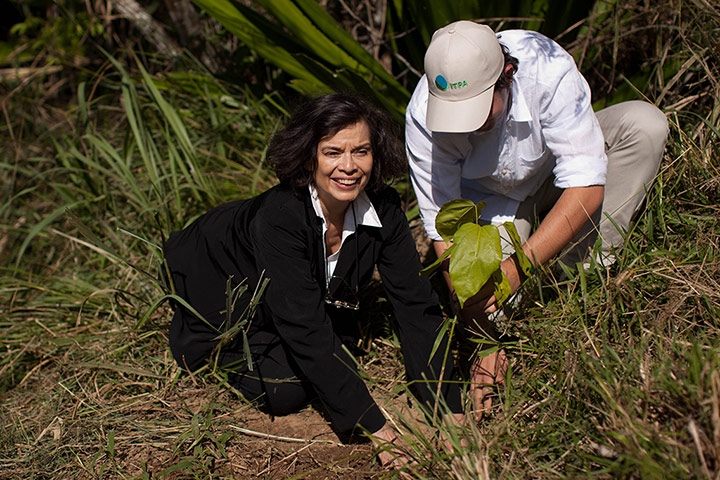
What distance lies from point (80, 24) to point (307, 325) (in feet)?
11.0

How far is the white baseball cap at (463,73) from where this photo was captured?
66.7 inches

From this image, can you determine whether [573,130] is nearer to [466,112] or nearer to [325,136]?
[466,112]

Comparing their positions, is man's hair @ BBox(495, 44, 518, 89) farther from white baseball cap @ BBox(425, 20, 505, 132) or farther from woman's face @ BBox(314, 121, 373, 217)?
woman's face @ BBox(314, 121, 373, 217)

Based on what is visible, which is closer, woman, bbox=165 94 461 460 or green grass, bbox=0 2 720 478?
green grass, bbox=0 2 720 478

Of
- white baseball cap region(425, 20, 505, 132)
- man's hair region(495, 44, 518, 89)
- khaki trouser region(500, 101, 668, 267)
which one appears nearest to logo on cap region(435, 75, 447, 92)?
white baseball cap region(425, 20, 505, 132)

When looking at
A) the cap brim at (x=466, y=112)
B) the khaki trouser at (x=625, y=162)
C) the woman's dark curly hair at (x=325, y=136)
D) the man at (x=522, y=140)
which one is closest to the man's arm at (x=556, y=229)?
the man at (x=522, y=140)

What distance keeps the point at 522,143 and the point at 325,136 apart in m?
0.68

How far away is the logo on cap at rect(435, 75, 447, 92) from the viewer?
1.74m

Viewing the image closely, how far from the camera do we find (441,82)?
5.73 feet

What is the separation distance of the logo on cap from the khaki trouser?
2.00 feet

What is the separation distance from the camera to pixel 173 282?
7.20 ft

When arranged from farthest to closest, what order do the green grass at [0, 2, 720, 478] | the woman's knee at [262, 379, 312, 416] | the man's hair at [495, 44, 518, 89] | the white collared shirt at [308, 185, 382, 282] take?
the woman's knee at [262, 379, 312, 416] → the white collared shirt at [308, 185, 382, 282] → the man's hair at [495, 44, 518, 89] → the green grass at [0, 2, 720, 478]

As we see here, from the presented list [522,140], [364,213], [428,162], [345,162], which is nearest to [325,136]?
[345,162]

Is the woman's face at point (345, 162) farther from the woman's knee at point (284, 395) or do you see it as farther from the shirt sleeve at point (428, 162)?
the woman's knee at point (284, 395)
